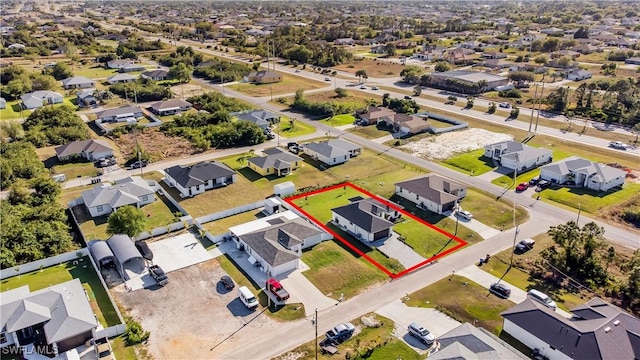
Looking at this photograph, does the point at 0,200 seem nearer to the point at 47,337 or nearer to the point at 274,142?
the point at 47,337

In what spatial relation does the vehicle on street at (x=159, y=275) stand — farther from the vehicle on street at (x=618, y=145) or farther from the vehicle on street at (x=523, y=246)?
the vehicle on street at (x=618, y=145)

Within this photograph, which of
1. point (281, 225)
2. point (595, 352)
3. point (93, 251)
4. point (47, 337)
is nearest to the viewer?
Answer: point (595, 352)

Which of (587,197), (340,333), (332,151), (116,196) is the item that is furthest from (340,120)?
(340,333)

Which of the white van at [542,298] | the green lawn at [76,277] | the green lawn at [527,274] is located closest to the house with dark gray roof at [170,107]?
the green lawn at [76,277]

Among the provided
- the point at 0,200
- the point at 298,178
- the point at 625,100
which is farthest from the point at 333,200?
the point at 625,100

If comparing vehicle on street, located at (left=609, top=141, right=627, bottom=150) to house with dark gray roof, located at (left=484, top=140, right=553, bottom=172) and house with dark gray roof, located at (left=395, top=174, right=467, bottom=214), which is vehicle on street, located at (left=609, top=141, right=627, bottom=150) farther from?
house with dark gray roof, located at (left=395, top=174, right=467, bottom=214)

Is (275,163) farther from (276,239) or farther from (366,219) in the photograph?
(276,239)
